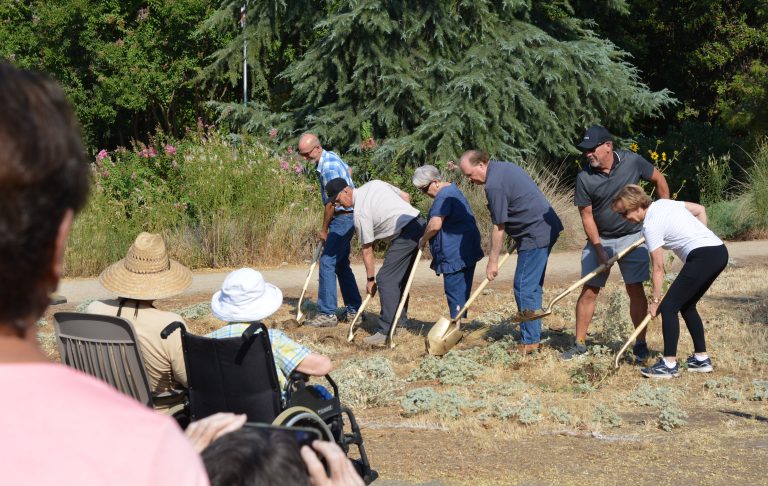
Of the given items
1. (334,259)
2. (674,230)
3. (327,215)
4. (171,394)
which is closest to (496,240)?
(674,230)

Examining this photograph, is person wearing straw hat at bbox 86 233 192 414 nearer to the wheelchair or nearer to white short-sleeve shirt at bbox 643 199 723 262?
the wheelchair

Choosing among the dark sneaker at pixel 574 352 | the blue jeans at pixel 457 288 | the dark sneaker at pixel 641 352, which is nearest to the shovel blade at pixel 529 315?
the dark sneaker at pixel 574 352

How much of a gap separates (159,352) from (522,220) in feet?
13.9

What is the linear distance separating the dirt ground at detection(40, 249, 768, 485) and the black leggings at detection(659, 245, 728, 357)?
34 centimetres

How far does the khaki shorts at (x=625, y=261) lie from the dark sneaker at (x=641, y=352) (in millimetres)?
490

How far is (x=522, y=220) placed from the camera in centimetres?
854

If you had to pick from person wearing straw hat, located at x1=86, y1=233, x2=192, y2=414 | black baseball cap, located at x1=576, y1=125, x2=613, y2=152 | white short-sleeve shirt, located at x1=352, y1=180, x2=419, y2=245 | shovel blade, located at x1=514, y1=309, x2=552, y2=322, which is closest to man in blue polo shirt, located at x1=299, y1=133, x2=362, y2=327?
white short-sleeve shirt, located at x1=352, y1=180, x2=419, y2=245

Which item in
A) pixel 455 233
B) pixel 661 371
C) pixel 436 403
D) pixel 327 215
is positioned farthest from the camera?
pixel 327 215

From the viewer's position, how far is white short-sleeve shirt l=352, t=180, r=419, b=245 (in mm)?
9500

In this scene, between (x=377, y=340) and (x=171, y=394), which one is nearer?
(x=171, y=394)

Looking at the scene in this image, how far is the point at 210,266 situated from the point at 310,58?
634 centimetres

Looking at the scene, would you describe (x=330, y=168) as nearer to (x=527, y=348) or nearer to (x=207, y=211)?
(x=527, y=348)

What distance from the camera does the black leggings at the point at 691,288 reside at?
7.29 m

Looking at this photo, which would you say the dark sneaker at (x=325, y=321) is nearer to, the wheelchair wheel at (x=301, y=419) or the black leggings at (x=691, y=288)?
the black leggings at (x=691, y=288)
